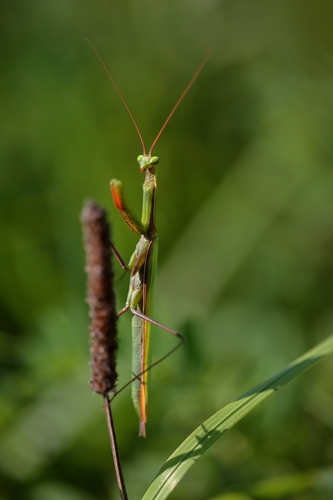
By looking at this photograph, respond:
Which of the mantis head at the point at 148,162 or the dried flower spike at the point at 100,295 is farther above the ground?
the mantis head at the point at 148,162

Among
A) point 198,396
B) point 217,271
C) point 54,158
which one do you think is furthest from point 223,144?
point 198,396

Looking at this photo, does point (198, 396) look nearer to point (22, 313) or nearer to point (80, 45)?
point (22, 313)

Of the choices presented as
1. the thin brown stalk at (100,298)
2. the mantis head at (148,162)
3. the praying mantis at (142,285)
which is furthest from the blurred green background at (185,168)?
the thin brown stalk at (100,298)

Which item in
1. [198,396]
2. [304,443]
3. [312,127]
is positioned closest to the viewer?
[198,396]

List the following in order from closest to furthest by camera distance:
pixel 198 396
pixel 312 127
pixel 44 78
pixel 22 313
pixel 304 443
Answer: pixel 198 396 → pixel 304 443 → pixel 22 313 → pixel 312 127 → pixel 44 78

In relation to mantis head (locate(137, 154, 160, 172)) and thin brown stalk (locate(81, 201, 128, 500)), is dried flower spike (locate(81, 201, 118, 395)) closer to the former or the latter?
thin brown stalk (locate(81, 201, 128, 500))

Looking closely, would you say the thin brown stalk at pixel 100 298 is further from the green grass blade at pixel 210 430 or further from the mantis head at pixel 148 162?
the mantis head at pixel 148 162

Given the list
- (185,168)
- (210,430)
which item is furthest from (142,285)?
(185,168)
